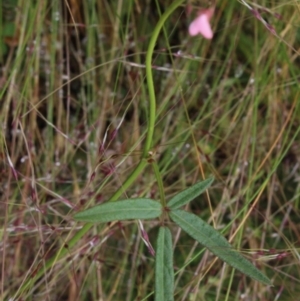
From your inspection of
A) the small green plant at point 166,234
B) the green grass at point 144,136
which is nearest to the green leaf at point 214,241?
the small green plant at point 166,234

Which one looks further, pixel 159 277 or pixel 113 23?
pixel 113 23

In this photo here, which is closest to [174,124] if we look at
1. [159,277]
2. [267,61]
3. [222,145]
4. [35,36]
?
[222,145]

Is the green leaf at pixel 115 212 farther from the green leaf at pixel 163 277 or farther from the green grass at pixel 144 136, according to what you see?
the green grass at pixel 144 136

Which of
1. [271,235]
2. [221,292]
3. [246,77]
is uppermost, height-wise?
[246,77]

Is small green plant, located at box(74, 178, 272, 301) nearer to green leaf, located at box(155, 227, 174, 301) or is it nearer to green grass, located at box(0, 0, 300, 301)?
green leaf, located at box(155, 227, 174, 301)

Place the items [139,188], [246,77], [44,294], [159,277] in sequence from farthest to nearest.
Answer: [246,77] < [139,188] < [44,294] < [159,277]

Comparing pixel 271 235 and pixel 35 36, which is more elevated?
pixel 35 36

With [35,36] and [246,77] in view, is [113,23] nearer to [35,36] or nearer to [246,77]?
[35,36]
